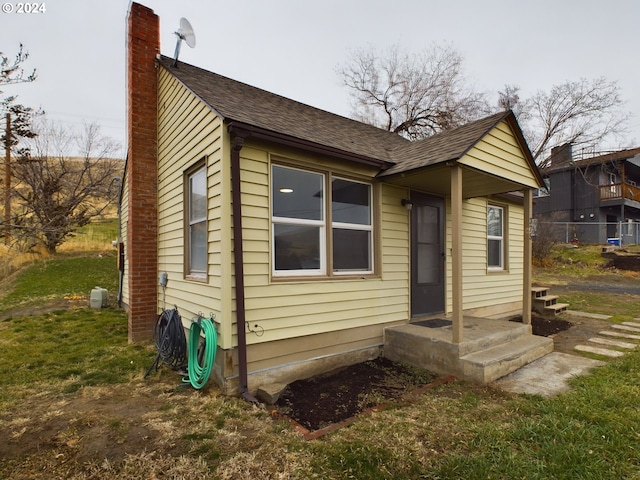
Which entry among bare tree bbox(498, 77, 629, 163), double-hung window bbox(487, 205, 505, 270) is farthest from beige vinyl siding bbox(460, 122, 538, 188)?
bare tree bbox(498, 77, 629, 163)

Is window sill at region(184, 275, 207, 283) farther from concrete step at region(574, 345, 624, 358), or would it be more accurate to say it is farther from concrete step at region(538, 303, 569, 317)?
concrete step at region(538, 303, 569, 317)

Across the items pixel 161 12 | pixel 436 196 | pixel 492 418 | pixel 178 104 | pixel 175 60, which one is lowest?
pixel 492 418

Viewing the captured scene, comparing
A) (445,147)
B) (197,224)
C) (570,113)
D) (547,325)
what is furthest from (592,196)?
(197,224)

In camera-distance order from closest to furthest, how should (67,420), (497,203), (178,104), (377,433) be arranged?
(377,433) < (67,420) < (178,104) < (497,203)

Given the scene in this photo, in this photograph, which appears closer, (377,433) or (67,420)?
(377,433)

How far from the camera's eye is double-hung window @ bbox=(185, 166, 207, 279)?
4.30m

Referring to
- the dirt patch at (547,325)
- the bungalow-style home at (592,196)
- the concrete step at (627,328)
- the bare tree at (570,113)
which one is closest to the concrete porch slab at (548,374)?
the dirt patch at (547,325)

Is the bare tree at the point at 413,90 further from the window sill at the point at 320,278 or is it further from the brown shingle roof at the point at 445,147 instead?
the window sill at the point at 320,278

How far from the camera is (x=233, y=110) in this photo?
387 cm

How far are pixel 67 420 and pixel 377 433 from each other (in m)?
2.67

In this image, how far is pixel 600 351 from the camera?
5.00 metres

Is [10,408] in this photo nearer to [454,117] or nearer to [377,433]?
[377,433]

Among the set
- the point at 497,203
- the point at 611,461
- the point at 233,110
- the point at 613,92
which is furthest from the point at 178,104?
the point at 613,92

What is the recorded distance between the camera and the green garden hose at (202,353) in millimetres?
3535
